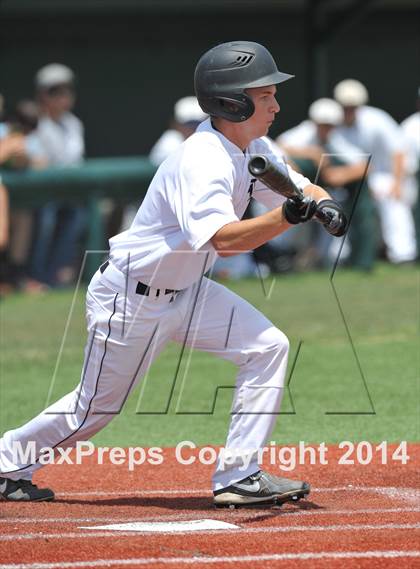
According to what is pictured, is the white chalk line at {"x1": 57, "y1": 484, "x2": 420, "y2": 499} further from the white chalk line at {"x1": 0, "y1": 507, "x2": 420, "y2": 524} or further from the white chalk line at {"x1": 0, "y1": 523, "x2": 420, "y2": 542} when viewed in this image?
the white chalk line at {"x1": 0, "y1": 523, "x2": 420, "y2": 542}

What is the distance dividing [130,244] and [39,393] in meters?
3.16

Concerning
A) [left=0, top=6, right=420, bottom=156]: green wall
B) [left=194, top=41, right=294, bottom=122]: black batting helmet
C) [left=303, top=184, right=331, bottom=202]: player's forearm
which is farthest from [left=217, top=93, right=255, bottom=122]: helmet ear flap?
[left=0, top=6, right=420, bottom=156]: green wall

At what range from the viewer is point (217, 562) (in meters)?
4.38

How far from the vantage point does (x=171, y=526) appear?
4.98 metres

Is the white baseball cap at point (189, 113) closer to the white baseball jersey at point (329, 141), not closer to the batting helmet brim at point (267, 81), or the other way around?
the white baseball jersey at point (329, 141)

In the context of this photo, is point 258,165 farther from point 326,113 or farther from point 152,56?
point 152,56

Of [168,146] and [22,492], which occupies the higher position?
[22,492]

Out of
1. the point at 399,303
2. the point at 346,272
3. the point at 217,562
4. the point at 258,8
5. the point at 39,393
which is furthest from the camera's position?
the point at 258,8

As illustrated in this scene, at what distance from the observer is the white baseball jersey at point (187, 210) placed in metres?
5.07

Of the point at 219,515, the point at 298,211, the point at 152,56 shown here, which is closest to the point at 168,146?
the point at 152,56

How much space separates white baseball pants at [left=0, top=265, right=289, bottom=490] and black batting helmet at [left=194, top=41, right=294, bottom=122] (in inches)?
29.9

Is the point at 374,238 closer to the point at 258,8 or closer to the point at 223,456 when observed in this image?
the point at 258,8

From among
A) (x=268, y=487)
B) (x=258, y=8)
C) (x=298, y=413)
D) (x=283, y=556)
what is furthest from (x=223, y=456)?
(x=258, y=8)

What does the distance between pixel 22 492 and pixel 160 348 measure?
894 mm
